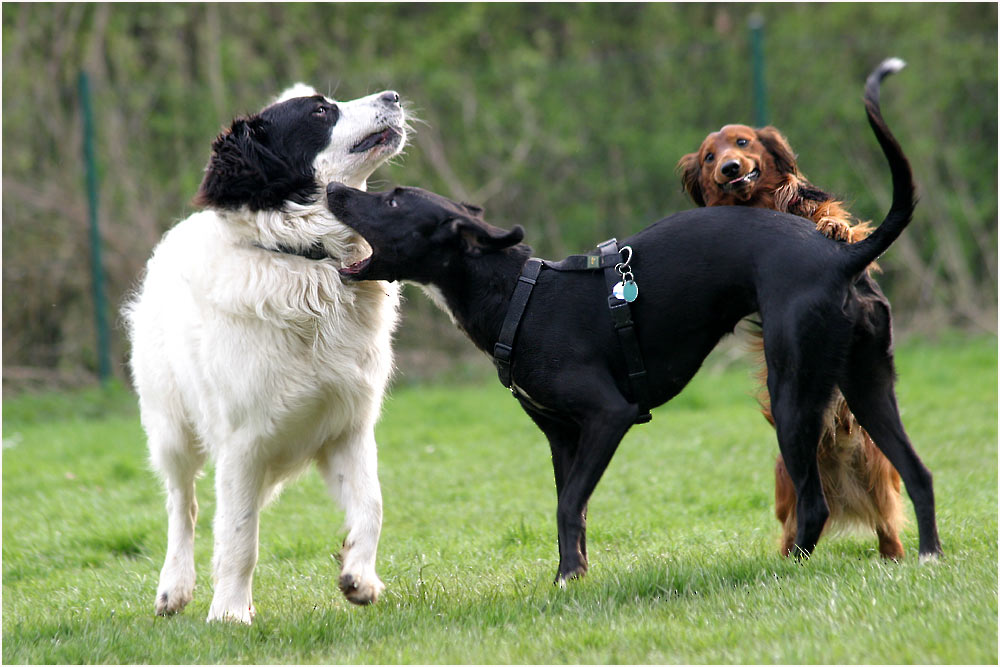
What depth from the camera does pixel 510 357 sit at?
422cm

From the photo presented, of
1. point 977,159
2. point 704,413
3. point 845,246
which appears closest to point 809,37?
point 977,159

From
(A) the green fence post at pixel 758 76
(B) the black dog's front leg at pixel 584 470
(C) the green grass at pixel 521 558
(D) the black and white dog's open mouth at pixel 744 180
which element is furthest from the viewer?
(A) the green fence post at pixel 758 76

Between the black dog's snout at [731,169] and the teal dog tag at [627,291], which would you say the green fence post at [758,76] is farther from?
the teal dog tag at [627,291]

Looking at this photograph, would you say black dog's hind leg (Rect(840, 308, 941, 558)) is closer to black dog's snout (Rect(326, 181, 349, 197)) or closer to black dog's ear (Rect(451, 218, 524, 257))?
black dog's ear (Rect(451, 218, 524, 257))

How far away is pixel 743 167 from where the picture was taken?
4.64m

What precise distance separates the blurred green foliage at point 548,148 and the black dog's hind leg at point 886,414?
7.15 m

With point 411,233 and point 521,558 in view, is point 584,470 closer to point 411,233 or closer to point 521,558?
point 411,233

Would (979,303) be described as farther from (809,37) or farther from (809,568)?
(809,568)

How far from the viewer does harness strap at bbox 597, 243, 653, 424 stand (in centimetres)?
414

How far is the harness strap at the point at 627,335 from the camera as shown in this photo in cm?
414

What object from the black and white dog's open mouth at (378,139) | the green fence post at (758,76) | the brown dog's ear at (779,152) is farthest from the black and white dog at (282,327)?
the green fence post at (758,76)

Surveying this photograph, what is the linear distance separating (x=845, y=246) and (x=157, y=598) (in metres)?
3.21

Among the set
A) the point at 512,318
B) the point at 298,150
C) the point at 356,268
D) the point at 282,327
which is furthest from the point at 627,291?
the point at 298,150

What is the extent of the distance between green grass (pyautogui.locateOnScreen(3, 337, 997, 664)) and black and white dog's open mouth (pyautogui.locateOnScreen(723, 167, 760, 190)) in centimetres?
109
